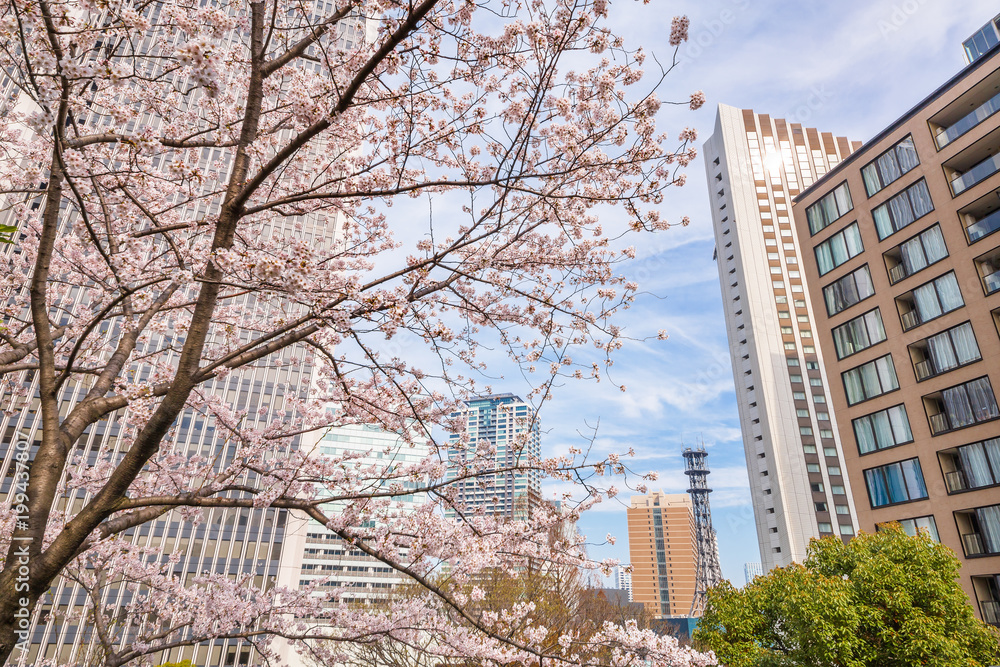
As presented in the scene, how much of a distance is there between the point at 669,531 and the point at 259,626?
6373 inches

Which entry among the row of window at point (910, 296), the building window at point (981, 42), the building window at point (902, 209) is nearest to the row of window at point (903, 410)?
the row of window at point (910, 296)

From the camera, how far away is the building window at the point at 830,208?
26555 mm

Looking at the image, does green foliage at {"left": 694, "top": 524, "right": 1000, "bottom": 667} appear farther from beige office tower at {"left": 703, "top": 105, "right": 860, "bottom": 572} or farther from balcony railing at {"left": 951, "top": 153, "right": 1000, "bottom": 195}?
beige office tower at {"left": 703, "top": 105, "right": 860, "bottom": 572}

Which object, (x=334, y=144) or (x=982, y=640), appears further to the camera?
(x=982, y=640)

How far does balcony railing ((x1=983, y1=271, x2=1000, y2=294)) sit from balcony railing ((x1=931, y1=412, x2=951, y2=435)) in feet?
16.5

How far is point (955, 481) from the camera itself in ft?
65.1

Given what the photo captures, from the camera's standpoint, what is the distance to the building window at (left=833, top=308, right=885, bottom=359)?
23.8 m

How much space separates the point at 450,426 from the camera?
18.0 ft

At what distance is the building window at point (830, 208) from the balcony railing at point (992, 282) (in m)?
7.48

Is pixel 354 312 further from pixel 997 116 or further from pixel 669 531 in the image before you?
pixel 669 531

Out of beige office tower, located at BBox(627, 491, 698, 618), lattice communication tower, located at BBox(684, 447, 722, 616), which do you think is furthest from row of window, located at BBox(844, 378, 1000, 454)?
beige office tower, located at BBox(627, 491, 698, 618)

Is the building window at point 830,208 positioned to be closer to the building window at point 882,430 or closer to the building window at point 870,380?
the building window at point 870,380

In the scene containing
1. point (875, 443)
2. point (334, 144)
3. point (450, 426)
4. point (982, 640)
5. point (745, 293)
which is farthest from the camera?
point (745, 293)

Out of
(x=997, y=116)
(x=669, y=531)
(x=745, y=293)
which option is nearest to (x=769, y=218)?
(x=745, y=293)
